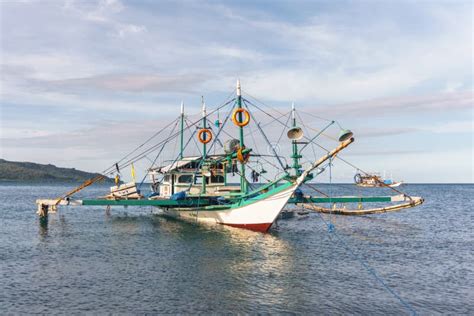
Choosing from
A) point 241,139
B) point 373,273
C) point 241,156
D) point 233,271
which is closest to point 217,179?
point 241,139

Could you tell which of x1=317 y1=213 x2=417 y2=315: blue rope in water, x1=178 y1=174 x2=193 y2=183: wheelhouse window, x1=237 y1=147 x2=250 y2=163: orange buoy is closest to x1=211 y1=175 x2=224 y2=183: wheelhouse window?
x1=178 y1=174 x2=193 y2=183: wheelhouse window

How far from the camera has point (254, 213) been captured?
37.4 m

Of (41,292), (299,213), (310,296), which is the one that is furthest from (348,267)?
(299,213)

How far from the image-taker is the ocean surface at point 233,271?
18.1 metres

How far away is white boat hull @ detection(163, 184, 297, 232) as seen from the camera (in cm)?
3484

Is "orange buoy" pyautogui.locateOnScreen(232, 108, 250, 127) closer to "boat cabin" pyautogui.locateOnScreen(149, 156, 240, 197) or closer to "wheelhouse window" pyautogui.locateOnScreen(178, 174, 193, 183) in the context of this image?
"boat cabin" pyautogui.locateOnScreen(149, 156, 240, 197)

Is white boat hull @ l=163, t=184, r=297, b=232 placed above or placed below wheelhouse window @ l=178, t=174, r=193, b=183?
below

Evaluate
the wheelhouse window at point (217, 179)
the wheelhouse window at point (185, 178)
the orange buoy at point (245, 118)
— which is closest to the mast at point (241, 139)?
the orange buoy at point (245, 118)

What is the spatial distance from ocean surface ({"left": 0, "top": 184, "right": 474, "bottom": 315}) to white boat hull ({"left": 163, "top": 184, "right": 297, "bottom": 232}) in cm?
115

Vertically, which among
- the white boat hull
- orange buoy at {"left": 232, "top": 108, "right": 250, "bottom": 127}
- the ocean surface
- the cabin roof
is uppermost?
orange buoy at {"left": 232, "top": 108, "right": 250, "bottom": 127}

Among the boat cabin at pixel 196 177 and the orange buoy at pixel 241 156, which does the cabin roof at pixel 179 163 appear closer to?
the boat cabin at pixel 196 177

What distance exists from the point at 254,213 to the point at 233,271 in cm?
1386

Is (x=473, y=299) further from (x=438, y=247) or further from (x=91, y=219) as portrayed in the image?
(x=91, y=219)

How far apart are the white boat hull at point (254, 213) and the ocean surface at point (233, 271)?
3.79ft
